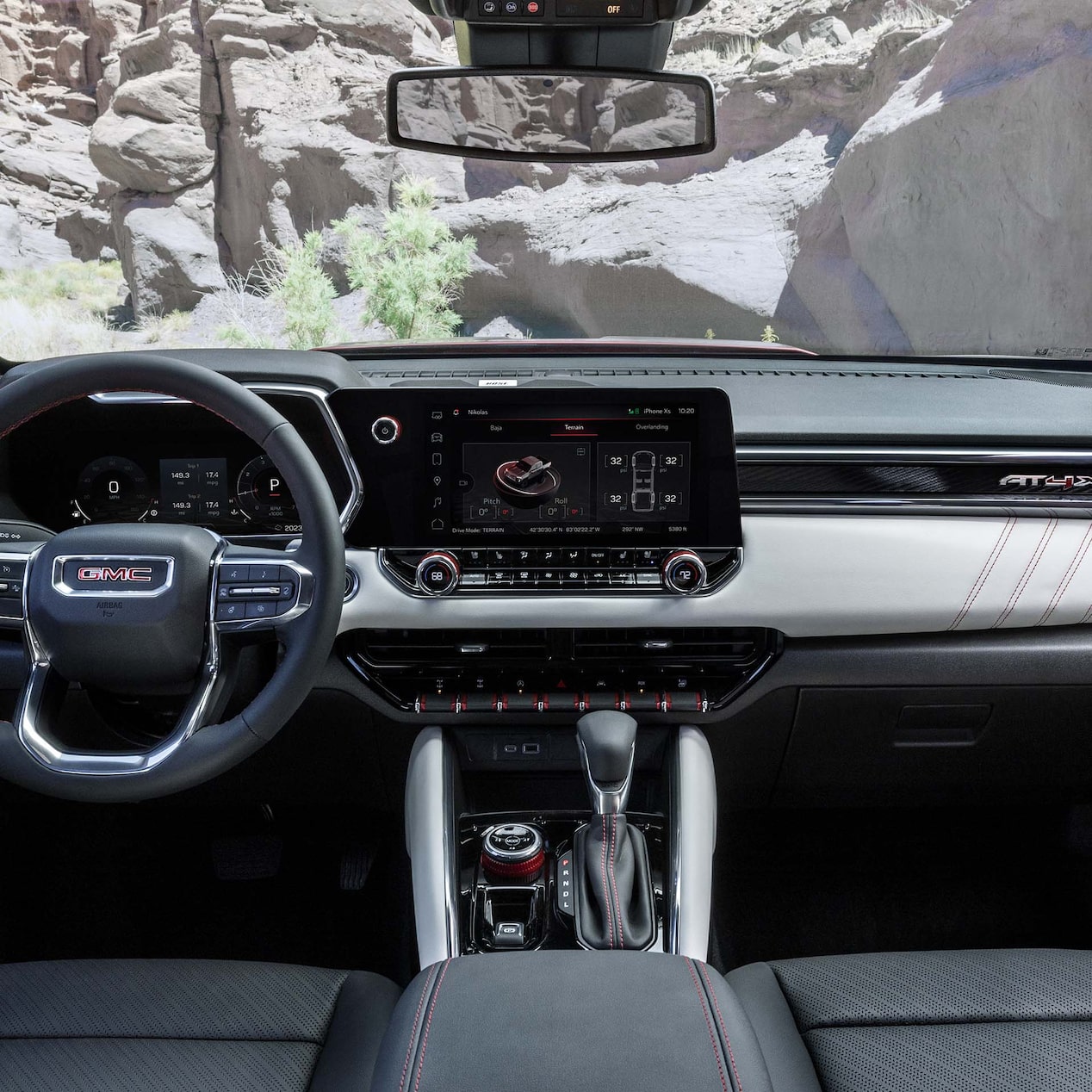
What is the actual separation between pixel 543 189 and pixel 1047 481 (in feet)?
37.3

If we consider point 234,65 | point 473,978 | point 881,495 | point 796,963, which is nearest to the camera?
point 473,978

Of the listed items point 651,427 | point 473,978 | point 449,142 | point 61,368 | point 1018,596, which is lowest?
point 473,978

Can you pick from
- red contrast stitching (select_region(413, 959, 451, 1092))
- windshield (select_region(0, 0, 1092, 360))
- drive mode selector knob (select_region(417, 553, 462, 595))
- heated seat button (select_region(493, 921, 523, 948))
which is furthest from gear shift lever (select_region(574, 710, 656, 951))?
windshield (select_region(0, 0, 1092, 360))

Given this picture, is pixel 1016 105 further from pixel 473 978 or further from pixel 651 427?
pixel 473 978

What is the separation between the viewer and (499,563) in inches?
74.7

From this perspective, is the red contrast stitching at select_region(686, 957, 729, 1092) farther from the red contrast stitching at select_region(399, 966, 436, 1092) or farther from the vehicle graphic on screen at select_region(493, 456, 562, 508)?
the vehicle graphic on screen at select_region(493, 456, 562, 508)

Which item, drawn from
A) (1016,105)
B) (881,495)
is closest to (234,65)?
(1016,105)

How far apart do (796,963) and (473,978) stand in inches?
21.2

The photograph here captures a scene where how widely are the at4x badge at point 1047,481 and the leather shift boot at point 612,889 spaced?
1045 mm

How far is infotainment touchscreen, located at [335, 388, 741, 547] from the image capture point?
1833mm

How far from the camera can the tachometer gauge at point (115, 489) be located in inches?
75.3

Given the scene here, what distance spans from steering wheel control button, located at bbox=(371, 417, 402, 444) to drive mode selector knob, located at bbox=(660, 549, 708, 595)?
571mm

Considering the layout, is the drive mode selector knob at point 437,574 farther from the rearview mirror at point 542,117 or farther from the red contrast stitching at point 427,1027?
the rearview mirror at point 542,117

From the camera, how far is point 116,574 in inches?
54.6
